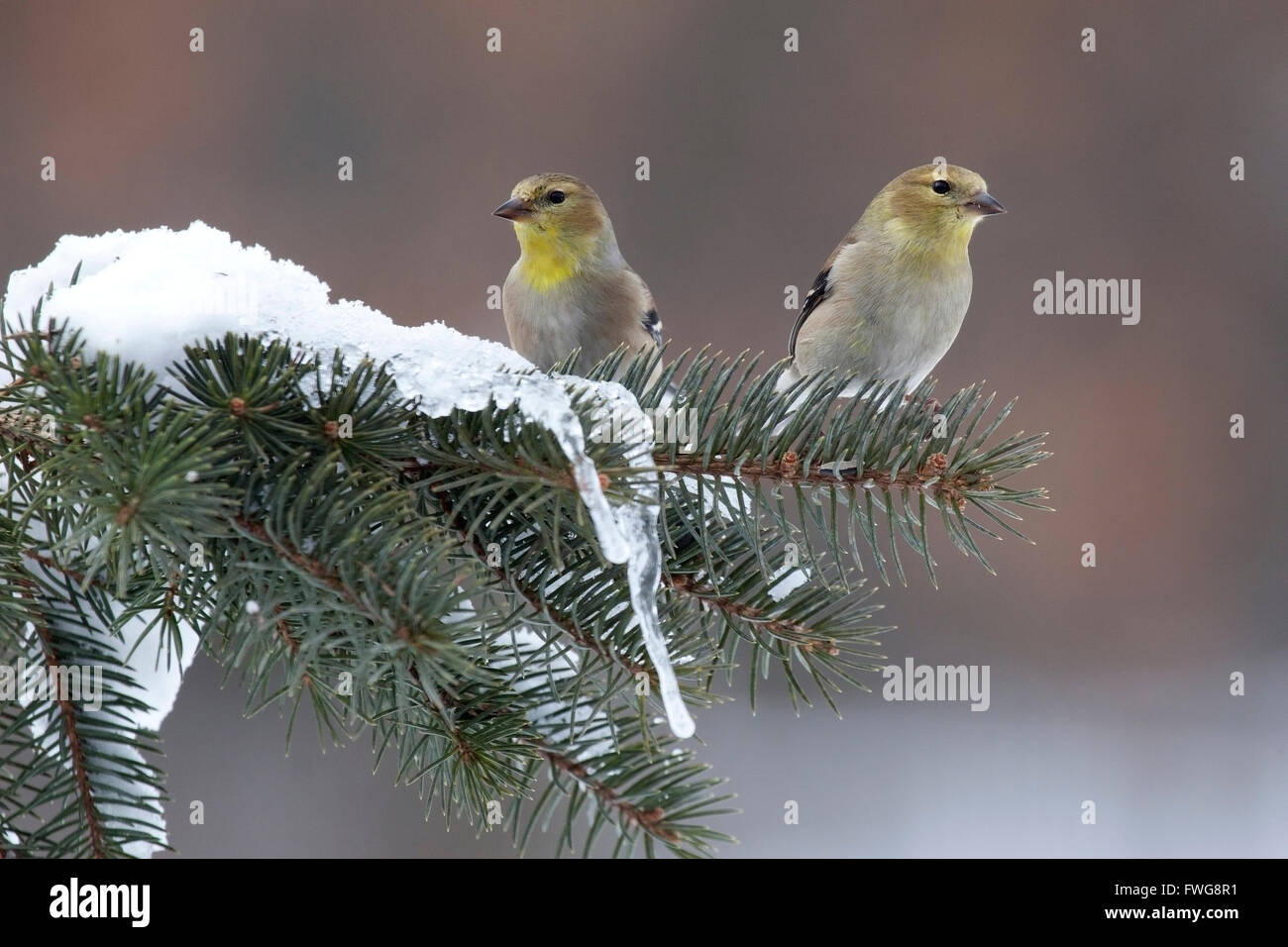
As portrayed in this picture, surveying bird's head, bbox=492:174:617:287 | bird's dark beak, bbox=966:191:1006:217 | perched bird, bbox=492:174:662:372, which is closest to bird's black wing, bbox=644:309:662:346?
perched bird, bbox=492:174:662:372

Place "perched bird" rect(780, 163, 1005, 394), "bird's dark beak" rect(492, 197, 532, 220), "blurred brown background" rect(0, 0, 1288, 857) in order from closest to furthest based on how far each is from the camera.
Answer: "perched bird" rect(780, 163, 1005, 394)
"bird's dark beak" rect(492, 197, 532, 220)
"blurred brown background" rect(0, 0, 1288, 857)

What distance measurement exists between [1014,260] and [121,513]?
2.98 metres

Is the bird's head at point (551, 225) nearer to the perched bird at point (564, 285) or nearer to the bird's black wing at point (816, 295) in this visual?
the perched bird at point (564, 285)

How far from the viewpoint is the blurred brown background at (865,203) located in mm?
2932

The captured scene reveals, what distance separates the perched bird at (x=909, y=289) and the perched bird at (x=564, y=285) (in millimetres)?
323

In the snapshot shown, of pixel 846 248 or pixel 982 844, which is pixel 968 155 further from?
pixel 982 844

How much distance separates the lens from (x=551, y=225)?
1.90 m

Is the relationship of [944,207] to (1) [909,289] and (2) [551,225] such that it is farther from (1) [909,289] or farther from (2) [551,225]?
(2) [551,225]

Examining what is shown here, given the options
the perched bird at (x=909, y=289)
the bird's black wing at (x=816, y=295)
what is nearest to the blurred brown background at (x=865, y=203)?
the bird's black wing at (x=816, y=295)

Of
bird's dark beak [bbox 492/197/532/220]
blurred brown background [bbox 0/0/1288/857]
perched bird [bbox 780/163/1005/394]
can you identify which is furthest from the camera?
blurred brown background [bbox 0/0/1288/857]

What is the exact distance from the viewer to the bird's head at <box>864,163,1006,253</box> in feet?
5.94

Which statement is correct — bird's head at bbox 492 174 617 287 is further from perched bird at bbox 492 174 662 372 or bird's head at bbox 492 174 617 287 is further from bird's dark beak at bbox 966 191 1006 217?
bird's dark beak at bbox 966 191 1006 217

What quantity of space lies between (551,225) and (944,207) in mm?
677

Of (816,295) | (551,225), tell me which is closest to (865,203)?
(816,295)
